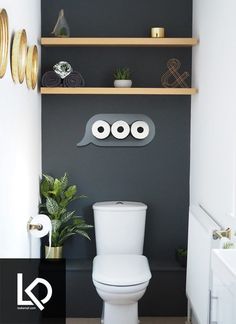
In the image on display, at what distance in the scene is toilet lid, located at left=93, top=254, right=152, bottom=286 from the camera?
12.5ft

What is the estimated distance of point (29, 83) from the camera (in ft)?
13.0

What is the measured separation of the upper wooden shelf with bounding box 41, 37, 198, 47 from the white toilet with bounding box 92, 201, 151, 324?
1141 mm

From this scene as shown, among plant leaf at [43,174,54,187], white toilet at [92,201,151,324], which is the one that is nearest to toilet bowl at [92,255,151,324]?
white toilet at [92,201,151,324]

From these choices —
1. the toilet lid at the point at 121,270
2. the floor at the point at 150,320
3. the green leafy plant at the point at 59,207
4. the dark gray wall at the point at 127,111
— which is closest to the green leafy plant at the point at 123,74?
the dark gray wall at the point at 127,111

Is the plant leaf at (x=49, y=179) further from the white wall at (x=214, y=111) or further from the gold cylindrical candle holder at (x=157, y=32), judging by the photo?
the gold cylindrical candle holder at (x=157, y=32)

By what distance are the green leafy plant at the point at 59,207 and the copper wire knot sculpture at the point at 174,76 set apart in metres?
1.00

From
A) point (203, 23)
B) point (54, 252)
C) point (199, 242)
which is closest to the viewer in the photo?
point (199, 242)

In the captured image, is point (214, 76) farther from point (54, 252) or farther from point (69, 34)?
point (54, 252)

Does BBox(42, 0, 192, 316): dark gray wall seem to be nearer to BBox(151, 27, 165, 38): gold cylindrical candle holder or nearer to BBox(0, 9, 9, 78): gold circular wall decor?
BBox(151, 27, 165, 38): gold cylindrical candle holder

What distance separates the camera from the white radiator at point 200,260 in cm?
351

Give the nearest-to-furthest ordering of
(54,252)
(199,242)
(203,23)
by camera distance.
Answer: (199,242) → (203,23) → (54,252)

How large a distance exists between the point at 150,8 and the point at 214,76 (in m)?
1.09

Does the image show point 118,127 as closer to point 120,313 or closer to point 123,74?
point 123,74

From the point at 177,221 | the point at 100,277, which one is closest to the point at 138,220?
the point at 177,221
